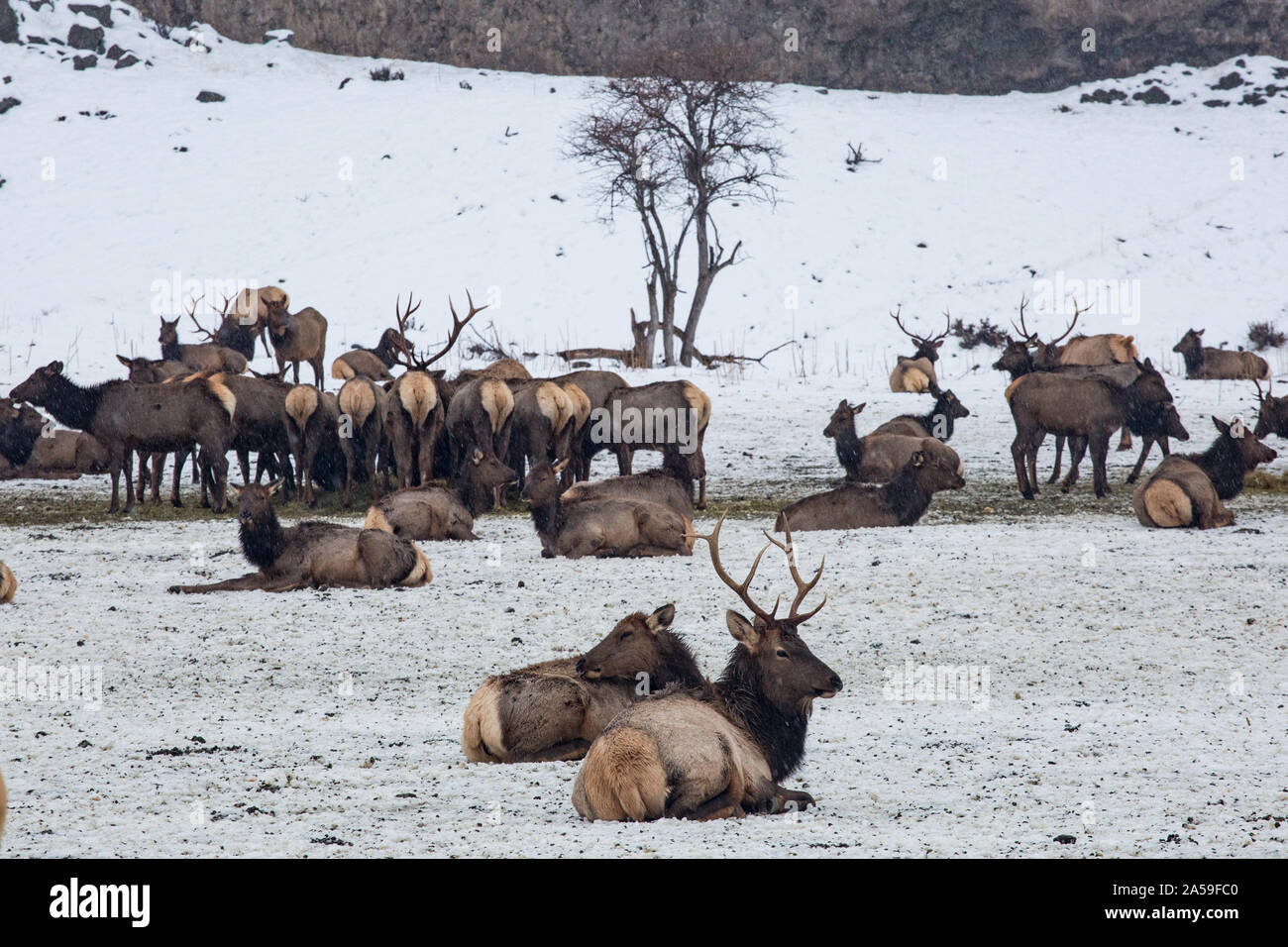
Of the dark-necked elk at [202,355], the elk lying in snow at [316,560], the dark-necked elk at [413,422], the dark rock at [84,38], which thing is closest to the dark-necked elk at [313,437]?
the dark-necked elk at [413,422]

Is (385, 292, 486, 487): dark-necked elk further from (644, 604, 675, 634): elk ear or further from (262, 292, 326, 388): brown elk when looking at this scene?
(644, 604, 675, 634): elk ear

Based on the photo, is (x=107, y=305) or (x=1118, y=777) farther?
(x=107, y=305)

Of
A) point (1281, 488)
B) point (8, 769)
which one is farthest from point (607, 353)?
point (8, 769)

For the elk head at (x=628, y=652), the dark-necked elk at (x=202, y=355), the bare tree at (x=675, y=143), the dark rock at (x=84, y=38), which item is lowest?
the elk head at (x=628, y=652)

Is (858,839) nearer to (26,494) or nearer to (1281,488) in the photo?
(1281,488)

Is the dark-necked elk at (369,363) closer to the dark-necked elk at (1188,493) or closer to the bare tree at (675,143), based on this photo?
the bare tree at (675,143)

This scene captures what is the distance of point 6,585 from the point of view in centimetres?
872

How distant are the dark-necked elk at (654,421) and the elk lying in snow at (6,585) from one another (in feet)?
23.4

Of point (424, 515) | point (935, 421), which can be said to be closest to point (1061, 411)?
point (935, 421)

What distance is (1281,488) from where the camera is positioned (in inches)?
557

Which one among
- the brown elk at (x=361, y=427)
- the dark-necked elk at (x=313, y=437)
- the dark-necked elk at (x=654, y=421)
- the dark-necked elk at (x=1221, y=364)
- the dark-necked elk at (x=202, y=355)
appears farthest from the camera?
the dark-necked elk at (x=1221, y=364)

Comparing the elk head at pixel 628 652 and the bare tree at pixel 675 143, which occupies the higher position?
the bare tree at pixel 675 143

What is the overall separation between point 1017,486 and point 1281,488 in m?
2.65

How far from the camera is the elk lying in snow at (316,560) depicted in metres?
9.20
